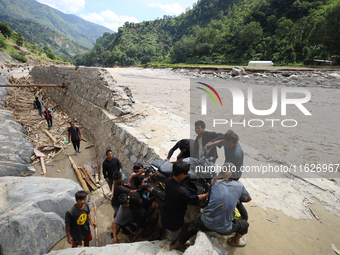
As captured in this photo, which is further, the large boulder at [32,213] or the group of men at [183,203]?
the large boulder at [32,213]

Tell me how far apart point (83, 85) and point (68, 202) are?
29.1 ft

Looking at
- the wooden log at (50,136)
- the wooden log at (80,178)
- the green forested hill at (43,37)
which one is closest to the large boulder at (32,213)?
the wooden log at (80,178)

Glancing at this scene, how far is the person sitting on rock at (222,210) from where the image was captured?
2121mm

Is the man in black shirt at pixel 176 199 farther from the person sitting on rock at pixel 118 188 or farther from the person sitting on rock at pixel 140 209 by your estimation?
the person sitting on rock at pixel 118 188

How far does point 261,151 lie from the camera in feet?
18.1

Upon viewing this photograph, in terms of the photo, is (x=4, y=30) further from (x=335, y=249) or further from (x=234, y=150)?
(x=335, y=249)

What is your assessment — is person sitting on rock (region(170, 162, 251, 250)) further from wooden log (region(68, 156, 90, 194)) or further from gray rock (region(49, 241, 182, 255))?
wooden log (region(68, 156, 90, 194))

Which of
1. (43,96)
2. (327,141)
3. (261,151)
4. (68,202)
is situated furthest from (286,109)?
(43,96)

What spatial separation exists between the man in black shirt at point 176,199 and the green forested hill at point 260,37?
31494mm

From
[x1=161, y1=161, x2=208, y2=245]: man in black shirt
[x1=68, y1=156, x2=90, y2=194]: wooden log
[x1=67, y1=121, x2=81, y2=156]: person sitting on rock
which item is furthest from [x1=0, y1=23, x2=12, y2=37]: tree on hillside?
[x1=161, y1=161, x2=208, y2=245]: man in black shirt

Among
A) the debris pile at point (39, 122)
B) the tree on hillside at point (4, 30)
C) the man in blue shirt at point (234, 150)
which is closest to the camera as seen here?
the man in blue shirt at point (234, 150)

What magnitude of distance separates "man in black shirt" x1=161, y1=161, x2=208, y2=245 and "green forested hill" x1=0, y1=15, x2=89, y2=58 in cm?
17814

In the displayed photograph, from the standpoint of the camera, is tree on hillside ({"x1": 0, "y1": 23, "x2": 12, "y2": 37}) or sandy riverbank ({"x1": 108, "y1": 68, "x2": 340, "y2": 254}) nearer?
sandy riverbank ({"x1": 108, "y1": 68, "x2": 340, "y2": 254})

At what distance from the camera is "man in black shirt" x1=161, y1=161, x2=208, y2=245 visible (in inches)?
88.0
